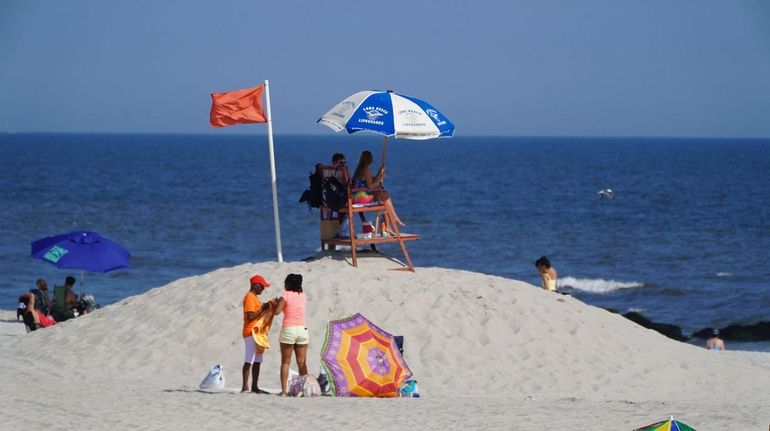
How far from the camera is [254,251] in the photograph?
32438 millimetres

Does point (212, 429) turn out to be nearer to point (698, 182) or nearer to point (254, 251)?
point (254, 251)

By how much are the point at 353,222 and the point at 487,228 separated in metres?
27.8

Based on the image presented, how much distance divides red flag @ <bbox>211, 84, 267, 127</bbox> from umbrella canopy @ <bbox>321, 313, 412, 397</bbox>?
3582 mm

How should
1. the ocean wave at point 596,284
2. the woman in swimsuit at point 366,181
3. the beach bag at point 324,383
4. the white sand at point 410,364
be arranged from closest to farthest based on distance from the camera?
the white sand at point 410,364 → the beach bag at point 324,383 → the woman in swimsuit at point 366,181 → the ocean wave at point 596,284

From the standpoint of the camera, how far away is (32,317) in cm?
1483

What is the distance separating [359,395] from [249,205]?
39.3 meters

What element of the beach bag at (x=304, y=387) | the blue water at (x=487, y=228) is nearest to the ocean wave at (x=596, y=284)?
the blue water at (x=487, y=228)

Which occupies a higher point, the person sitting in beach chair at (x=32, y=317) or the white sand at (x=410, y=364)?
the white sand at (x=410, y=364)

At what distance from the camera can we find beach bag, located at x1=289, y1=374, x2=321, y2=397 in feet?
31.9

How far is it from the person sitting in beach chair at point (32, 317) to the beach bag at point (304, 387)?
636 cm

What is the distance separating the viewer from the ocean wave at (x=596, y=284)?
26.3m

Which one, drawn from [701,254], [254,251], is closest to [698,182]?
[701,254]

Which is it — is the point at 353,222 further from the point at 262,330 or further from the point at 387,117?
the point at 262,330

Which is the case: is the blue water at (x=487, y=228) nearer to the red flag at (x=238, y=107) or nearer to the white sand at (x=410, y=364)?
the white sand at (x=410, y=364)
